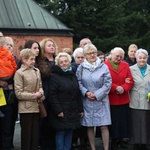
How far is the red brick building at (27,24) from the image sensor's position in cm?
1931

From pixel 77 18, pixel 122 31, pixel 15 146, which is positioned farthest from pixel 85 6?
pixel 15 146

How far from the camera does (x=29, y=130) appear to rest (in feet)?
22.0

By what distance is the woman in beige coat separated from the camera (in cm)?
654

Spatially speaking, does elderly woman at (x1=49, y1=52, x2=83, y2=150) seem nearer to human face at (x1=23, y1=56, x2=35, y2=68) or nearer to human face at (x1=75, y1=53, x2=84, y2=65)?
human face at (x1=23, y1=56, x2=35, y2=68)

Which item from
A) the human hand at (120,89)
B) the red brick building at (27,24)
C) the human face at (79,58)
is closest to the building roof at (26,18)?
→ the red brick building at (27,24)

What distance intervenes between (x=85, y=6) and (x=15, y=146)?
19.9 m

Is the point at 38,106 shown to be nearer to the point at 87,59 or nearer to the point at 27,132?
the point at 27,132

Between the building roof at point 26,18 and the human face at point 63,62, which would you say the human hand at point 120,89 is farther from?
the building roof at point 26,18

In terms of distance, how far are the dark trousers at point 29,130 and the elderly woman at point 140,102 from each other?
76.2 inches

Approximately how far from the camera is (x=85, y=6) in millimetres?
27203

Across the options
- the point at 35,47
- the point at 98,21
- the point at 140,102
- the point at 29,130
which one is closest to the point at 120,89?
the point at 140,102

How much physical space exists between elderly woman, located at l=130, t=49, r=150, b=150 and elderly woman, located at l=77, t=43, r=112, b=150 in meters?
0.65

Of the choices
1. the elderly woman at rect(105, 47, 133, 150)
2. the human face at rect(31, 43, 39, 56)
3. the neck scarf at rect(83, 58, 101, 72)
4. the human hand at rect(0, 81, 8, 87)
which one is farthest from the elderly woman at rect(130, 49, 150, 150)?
the human hand at rect(0, 81, 8, 87)

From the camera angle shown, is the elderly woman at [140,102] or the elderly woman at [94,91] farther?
the elderly woman at [140,102]
